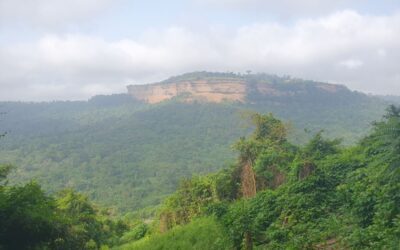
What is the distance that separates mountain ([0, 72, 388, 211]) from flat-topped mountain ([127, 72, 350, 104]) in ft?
0.99

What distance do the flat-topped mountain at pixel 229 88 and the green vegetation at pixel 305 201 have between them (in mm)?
99797

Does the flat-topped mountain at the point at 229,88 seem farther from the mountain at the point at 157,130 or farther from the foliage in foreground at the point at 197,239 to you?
the foliage in foreground at the point at 197,239

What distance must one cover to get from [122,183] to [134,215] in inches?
916

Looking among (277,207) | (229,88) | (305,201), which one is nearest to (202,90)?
(229,88)

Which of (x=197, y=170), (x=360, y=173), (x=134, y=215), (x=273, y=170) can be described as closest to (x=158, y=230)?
(x=273, y=170)

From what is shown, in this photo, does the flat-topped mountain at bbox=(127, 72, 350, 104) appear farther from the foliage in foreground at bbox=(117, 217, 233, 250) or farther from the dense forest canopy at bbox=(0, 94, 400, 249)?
the foliage in foreground at bbox=(117, 217, 233, 250)

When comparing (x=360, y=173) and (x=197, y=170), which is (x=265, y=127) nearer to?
(x=360, y=173)

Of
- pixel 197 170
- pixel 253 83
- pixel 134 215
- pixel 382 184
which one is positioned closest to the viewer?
pixel 382 184

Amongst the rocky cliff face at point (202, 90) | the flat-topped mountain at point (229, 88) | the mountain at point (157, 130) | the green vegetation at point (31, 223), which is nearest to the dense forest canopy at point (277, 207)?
→ the green vegetation at point (31, 223)

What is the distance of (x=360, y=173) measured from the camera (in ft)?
44.4

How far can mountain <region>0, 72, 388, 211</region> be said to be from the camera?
70.6m

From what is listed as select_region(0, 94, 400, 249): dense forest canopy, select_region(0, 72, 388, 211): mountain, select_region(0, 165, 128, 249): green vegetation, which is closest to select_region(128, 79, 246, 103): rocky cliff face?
select_region(0, 72, 388, 211): mountain

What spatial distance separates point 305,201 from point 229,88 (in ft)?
388

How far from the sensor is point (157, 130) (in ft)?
323
